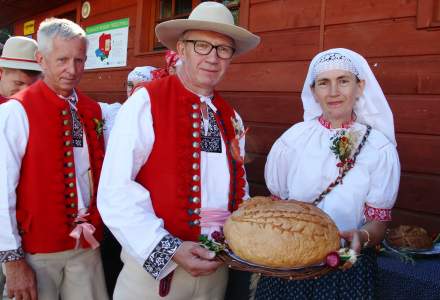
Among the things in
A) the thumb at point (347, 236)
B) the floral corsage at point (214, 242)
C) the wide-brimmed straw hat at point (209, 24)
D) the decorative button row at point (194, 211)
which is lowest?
the floral corsage at point (214, 242)

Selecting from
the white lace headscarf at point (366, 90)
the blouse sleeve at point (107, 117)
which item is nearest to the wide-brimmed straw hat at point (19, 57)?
the blouse sleeve at point (107, 117)

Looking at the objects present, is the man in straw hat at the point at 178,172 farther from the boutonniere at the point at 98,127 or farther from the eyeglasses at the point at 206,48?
the boutonniere at the point at 98,127

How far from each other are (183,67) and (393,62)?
164cm

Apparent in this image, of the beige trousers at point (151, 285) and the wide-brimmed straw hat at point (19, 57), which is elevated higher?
the wide-brimmed straw hat at point (19, 57)

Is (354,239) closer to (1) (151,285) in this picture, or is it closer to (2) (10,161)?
(1) (151,285)

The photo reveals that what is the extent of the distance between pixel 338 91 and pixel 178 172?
0.86 m

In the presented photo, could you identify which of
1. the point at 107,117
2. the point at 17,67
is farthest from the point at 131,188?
the point at 17,67

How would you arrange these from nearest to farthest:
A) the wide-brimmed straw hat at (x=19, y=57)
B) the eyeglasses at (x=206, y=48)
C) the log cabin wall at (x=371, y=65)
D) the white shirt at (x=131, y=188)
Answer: the white shirt at (x=131, y=188) < the eyeglasses at (x=206, y=48) < the log cabin wall at (x=371, y=65) < the wide-brimmed straw hat at (x=19, y=57)

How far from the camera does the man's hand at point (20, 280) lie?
1.96 metres

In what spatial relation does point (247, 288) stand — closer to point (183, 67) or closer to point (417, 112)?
point (183, 67)

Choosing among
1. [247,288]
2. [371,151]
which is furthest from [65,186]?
[371,151]

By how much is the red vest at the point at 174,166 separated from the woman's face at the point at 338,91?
0.64 metres

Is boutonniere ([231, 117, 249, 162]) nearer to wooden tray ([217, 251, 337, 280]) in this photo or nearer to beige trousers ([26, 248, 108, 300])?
wooden tray ([217, 251, 337, 280])

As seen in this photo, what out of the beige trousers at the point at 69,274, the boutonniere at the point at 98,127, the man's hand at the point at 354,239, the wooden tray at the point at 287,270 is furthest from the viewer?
the boutonniere at the point at 98,127
